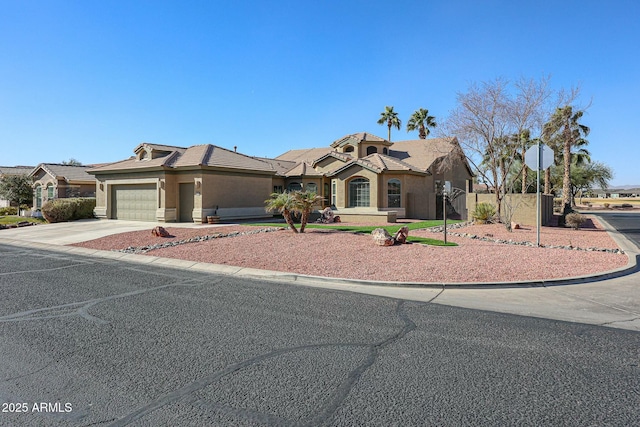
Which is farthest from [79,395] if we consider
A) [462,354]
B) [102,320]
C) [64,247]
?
[64,247]

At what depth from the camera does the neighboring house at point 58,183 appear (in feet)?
105

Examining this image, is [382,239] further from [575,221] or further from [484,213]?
[575,221]

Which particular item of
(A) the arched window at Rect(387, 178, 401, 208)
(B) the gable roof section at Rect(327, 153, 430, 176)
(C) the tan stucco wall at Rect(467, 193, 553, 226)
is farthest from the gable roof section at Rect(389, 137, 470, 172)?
(C) the tan stucco wall at Rect(467, 193, 553, 226)

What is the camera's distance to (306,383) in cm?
379

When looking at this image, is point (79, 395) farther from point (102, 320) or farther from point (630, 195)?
point (630, 195)

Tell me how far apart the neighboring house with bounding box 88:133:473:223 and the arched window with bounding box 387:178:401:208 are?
0.23 feet

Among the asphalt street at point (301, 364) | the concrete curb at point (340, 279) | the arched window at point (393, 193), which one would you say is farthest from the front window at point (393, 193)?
the asphalt street at point (301, 364)

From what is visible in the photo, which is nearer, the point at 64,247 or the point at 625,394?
the point at 625,394

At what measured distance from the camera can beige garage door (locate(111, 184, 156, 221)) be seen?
24.3m

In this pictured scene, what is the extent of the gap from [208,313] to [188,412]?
3.04 meters

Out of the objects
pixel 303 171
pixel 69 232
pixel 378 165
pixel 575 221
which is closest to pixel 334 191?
pixel 303 171

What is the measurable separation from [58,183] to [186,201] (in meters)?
15.8

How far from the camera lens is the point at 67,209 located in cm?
2517

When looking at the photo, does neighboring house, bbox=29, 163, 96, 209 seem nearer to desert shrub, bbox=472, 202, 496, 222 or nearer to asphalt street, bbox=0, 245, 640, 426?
asphalt street, bbox=0, 245, 640, 426
